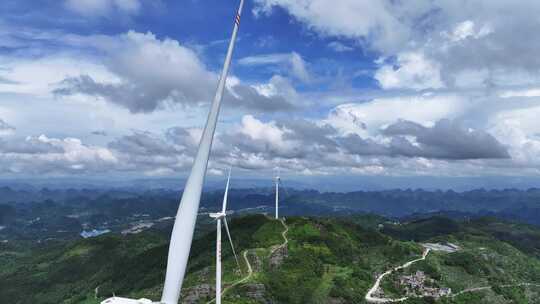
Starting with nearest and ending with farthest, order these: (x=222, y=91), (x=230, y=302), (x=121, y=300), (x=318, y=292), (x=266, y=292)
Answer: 1. (x=222, y=91)
2. (x=121, y=300)
3. (x=230, y=302)
4. (x=266, y=292)
5. (x=318, y=292)

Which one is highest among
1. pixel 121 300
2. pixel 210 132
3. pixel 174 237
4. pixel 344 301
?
pixel 210 132

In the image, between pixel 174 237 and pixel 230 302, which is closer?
pixel 174 237

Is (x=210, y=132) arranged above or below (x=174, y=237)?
above

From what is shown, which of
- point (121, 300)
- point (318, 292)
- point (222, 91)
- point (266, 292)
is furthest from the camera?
point (318, 292)

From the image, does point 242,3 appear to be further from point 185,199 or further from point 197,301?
point 197,301

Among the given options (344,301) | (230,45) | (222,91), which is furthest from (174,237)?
(344,301)
